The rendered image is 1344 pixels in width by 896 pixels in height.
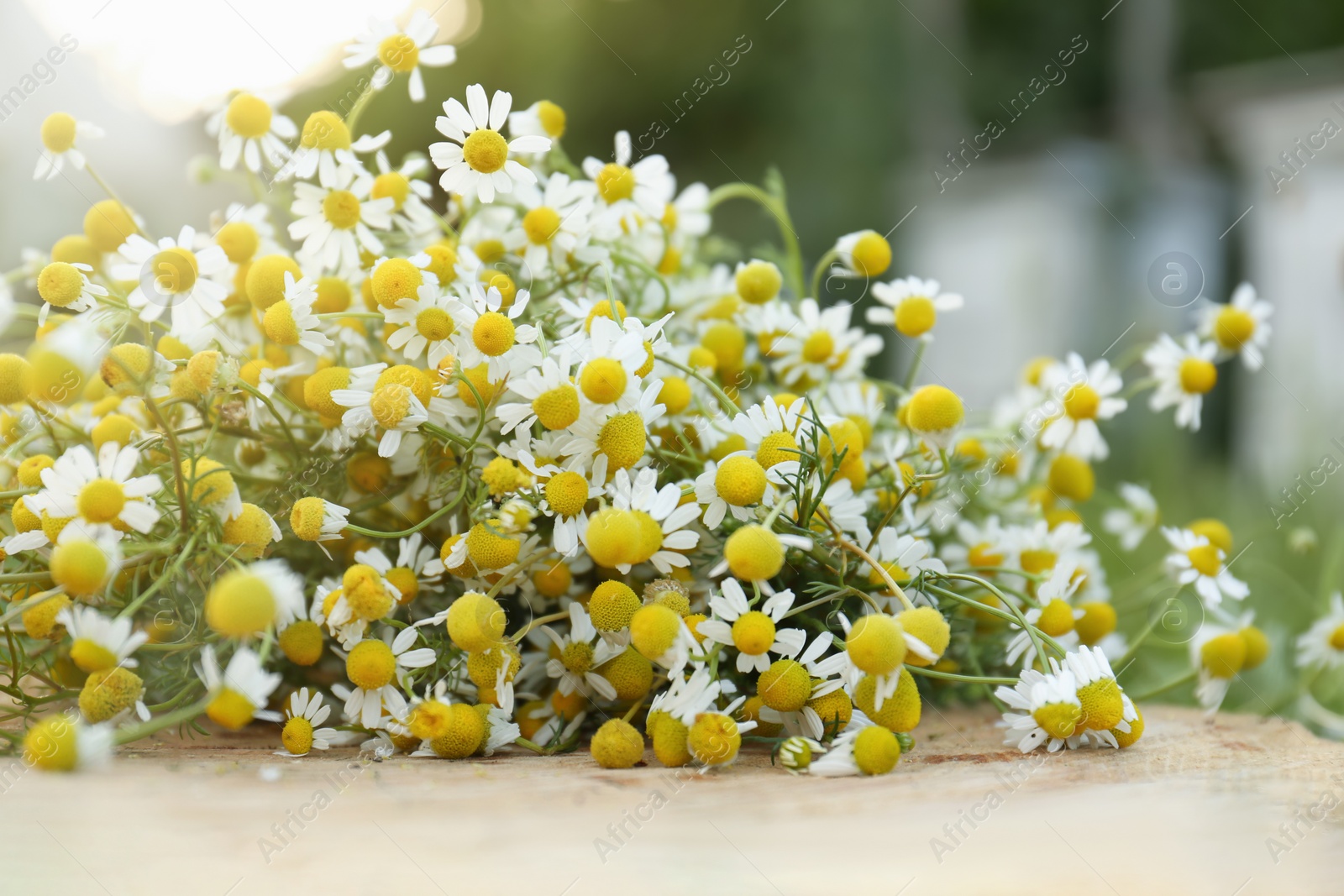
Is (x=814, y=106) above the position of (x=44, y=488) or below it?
above

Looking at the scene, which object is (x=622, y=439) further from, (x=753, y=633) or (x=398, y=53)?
(x=398, y=53)

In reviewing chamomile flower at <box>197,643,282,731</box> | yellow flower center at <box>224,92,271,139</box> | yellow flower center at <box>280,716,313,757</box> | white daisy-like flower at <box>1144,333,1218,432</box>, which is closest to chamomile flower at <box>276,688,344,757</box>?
yellow flower center at <box>280,716,313,757</box>

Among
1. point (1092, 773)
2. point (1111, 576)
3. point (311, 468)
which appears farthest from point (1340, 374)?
point (311, 468)

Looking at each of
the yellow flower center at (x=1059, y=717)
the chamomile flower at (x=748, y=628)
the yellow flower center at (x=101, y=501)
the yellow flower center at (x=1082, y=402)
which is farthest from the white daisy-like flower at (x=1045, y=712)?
the yellow flower center at (x=101, y=501)

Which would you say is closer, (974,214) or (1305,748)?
(1305,748)

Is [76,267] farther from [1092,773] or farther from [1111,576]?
[1111,576]

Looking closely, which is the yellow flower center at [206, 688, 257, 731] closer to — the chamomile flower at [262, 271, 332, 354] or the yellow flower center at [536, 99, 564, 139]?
the chamomile flower at [262, 271, 332, 354]
